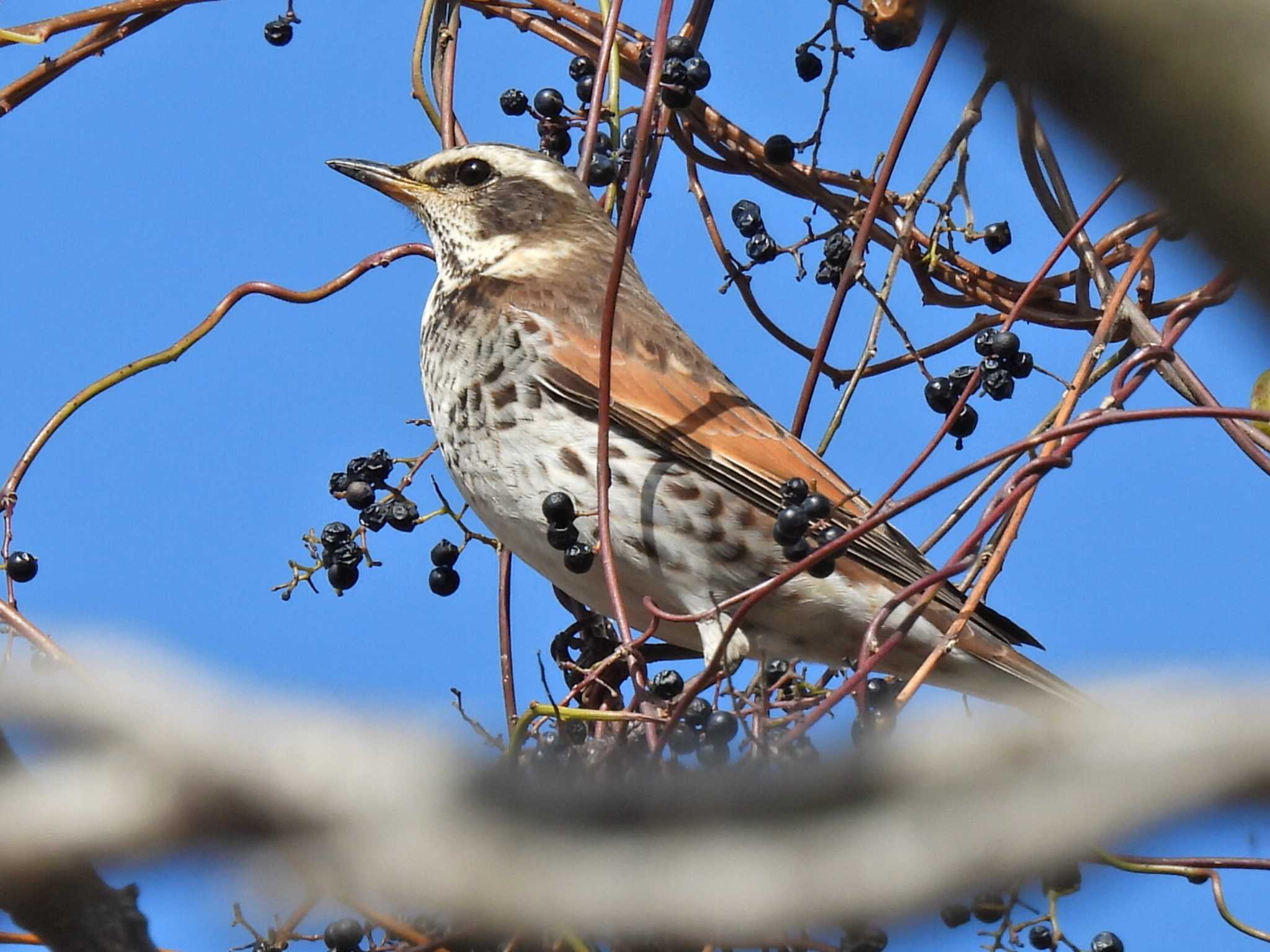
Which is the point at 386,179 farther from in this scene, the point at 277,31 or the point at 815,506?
the point at 815,506

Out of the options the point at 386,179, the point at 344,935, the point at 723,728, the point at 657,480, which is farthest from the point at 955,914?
the point at 386,179

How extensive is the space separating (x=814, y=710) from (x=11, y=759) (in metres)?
1.83

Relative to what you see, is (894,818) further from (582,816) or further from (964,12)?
(964,12)

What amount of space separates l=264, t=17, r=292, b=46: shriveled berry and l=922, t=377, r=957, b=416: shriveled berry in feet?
7.04

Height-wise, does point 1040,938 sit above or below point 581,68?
below

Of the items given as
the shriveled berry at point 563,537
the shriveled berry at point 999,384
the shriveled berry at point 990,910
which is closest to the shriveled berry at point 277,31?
the shriveled berry at point 563,537

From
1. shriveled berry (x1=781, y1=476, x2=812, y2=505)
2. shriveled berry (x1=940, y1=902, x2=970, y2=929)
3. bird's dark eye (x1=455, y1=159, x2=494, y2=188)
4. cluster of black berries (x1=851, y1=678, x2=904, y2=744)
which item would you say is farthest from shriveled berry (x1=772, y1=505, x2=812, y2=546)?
bird's dark eye (x1=455, y1=159, x2=494, y2=188)

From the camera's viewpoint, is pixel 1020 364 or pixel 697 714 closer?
pixel 697 714

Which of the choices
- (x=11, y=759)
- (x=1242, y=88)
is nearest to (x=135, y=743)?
(x=11, y=759)

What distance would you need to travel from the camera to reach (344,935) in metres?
2.35

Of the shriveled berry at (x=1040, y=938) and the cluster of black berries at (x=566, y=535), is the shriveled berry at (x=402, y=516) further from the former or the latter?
the shriveled berry at (x=1040, y=938)

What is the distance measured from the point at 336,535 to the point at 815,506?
4.17ft

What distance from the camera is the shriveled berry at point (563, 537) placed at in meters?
3.60

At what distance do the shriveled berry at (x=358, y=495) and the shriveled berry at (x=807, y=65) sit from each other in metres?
1.65
